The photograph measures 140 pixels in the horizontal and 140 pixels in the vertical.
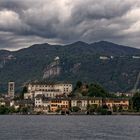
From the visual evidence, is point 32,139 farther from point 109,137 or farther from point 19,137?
point 109,137

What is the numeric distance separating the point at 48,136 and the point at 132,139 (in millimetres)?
12828

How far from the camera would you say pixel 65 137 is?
82.1m

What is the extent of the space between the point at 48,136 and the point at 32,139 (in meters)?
5.58

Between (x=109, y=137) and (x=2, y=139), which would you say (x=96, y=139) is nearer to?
(x=109, y=137)

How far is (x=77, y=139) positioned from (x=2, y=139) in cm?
1052

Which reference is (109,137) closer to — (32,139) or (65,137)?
(65,137)

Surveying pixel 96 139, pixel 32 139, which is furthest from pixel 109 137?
pixel 32 139

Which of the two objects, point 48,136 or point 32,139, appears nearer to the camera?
point 32,139

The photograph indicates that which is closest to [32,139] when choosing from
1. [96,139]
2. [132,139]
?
[96,139]

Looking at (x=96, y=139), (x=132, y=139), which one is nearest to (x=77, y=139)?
(x=96, y=139)

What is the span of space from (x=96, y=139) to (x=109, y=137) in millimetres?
4249

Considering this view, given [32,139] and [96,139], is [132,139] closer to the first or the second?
[96,139]

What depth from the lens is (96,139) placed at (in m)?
79.5

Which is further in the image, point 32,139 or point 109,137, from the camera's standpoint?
point 109,137
